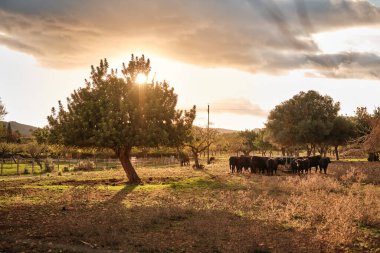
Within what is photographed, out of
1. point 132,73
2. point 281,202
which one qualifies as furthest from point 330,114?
point 281,202

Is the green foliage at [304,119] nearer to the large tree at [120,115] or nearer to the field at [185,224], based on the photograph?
the large tree at [120,115]

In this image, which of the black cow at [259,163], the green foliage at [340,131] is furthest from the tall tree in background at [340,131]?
the black cow at [259,163]

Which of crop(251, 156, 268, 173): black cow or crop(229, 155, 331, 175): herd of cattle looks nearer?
crop(229, 155, 331, 175): herd of cattle

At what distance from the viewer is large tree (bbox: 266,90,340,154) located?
59.9 metres

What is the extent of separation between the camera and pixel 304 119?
61.8m

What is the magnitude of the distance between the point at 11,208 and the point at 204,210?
33.3 feet

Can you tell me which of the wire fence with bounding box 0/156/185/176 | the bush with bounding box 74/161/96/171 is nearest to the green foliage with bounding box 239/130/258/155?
the wire fence with bounding box 0/156/185/176

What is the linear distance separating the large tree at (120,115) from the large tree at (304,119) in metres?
33.9

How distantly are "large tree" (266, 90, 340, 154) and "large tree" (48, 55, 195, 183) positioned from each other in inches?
1335

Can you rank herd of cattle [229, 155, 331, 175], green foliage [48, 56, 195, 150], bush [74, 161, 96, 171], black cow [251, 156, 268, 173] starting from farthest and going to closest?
1. bush [74, 161, 96, 171]
2. black cow [251, 156, 268, 173]
3. herd of cattle [229, 155, 331, 175]
4. green foliage [48, 56, 195, 150]

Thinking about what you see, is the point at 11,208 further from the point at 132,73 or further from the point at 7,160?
the point at 7,160

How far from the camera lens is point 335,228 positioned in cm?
1342

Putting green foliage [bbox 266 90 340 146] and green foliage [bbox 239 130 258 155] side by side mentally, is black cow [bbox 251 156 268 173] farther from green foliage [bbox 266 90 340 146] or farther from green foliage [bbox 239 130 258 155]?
green foliage [bbox 239 130 258 155]

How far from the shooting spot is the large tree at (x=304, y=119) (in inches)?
2359
